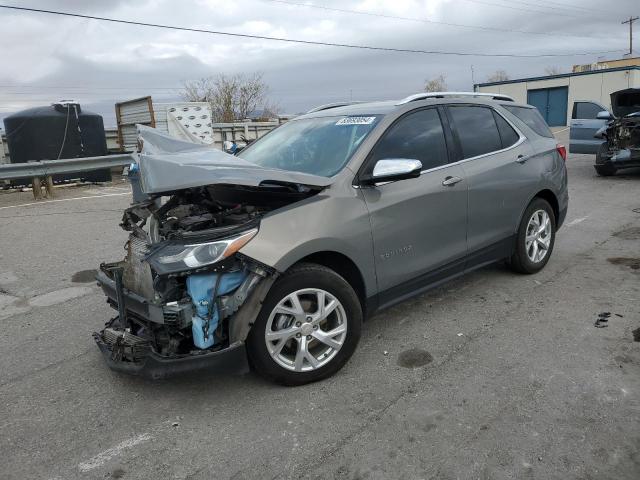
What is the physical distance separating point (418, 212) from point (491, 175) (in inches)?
42.2

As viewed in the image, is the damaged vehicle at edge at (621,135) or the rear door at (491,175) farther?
the damaged vehicle at edge at (621,135)

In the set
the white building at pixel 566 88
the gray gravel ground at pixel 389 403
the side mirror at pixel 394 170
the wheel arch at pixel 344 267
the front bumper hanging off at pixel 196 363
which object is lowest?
the gray gravel ground at pixel 389 403

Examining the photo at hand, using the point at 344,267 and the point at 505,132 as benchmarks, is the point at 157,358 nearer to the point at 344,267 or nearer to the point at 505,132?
the point at 344,267

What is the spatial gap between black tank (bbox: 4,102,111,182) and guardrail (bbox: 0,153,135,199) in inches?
60.6

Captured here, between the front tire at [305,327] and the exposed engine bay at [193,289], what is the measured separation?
128mm

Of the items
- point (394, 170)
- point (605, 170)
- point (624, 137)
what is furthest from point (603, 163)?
point (394, 170)

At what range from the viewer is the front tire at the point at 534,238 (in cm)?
504

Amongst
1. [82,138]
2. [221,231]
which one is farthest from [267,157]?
[82,138]

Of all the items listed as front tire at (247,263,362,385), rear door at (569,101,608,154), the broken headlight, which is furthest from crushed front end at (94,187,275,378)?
rear door at (569,101,608,154)

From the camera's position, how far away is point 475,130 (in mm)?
4621

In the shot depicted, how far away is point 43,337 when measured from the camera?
434cm

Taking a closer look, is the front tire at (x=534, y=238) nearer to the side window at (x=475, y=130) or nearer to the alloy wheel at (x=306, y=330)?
the side window at (x=475, y=130)

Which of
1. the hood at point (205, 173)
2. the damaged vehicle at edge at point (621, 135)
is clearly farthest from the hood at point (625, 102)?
the hood at point (205, 173)

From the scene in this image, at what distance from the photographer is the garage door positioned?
38156 millimetres
